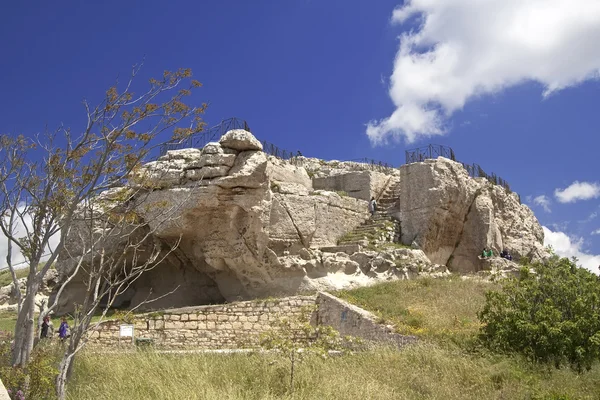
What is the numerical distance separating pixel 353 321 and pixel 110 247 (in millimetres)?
8536

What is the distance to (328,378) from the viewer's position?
8367mm

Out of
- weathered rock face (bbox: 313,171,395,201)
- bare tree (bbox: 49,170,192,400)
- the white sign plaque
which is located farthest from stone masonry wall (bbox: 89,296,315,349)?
weathered rock face (bbox: 313,171,395,201)

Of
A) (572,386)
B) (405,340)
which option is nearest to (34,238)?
(405,340)

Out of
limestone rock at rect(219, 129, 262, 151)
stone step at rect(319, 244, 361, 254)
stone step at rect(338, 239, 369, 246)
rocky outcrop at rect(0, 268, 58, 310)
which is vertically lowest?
rocky outcrop at rect(0, 268, 58, 310)

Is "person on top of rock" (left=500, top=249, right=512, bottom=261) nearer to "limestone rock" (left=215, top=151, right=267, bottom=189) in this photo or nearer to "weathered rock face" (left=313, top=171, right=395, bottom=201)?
"weathered rock face" (left=313, top=171, right=395, bottom=201)

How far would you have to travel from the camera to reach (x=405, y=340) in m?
12.0

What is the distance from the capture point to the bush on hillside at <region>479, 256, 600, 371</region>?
32.3ft

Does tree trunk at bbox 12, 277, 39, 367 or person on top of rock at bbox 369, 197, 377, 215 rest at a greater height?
person on top of rock at bbox 369, 197, 377, 215

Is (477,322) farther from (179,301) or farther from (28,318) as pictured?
(179,301)

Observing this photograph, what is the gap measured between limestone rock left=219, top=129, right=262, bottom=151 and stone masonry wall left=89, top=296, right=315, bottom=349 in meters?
4.72

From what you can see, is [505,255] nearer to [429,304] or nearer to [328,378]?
[429,304]

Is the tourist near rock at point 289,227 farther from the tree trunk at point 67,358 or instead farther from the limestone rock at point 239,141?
the tree trunk at point 67,358

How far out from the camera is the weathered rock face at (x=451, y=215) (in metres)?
21.5

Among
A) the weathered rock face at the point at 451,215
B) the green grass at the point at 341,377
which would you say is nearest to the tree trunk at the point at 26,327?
the green grass at the point at 341,377
